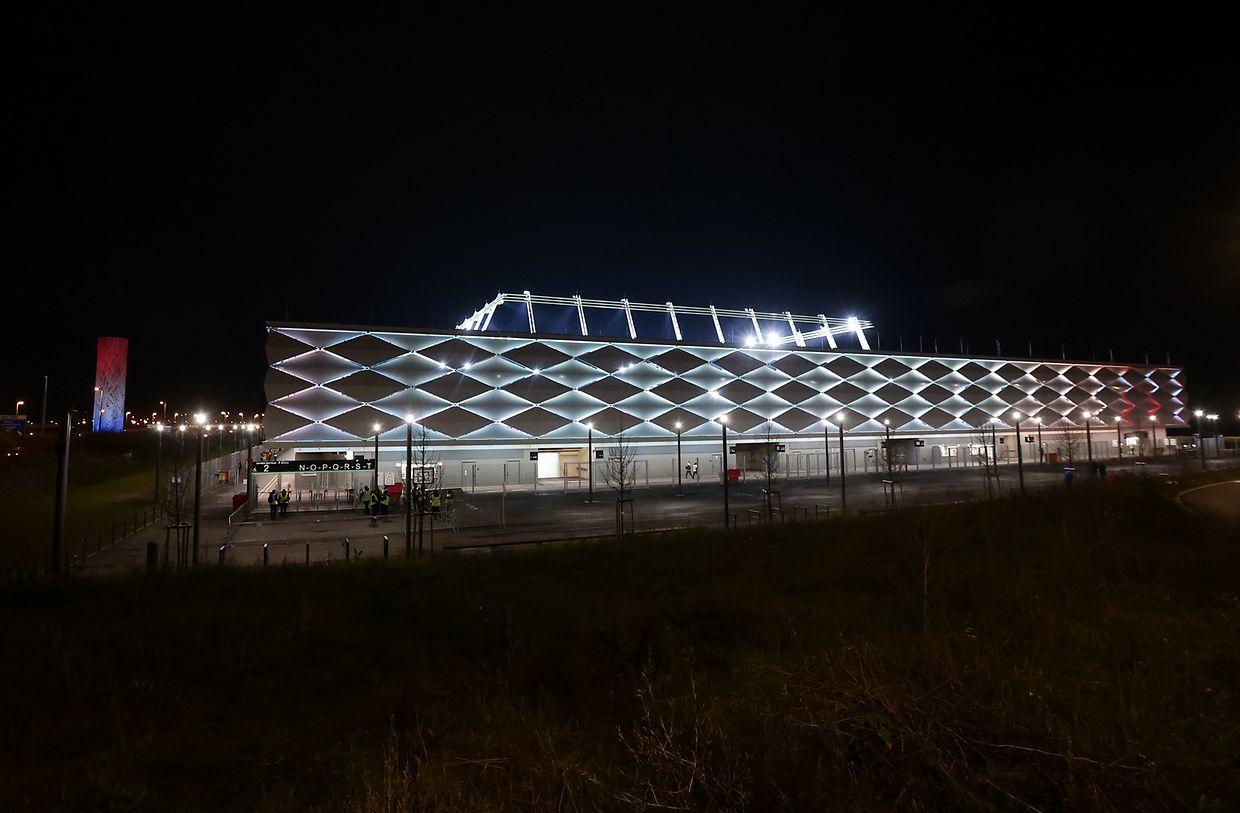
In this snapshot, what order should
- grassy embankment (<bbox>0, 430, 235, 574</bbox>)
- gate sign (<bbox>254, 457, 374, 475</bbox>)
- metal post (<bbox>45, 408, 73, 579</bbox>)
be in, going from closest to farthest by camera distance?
1. metal post (<bbox>45, 408, 73, 579</bbox>)
2. grassy embankment (<bbox>0, 430, 235, 574</bbox>)
3. gate sign (<bbox>254, 457, 374, 475</bbox>)

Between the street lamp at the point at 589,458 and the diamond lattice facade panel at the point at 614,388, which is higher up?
the diamond lattice facade panel at the point at 614,388

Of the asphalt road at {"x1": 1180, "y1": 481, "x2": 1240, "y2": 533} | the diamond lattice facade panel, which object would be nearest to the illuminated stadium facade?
the diamond lattice facade panel

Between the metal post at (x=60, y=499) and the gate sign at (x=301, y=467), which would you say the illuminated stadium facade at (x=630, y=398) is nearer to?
the gate sign at (x=301, y=467)

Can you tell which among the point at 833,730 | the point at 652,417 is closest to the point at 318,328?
the point at 652,417

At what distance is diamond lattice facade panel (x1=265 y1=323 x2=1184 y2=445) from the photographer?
135ft

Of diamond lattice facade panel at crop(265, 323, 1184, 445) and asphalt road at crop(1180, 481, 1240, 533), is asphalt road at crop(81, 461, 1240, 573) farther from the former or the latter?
diamond lattice facade panel at crop(265, 323, 1184, 445)

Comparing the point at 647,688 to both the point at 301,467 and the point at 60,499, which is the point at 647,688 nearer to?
the point at 60,499

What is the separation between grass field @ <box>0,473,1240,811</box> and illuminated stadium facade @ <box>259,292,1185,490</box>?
26.4 metres

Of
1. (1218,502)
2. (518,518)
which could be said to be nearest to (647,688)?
(518,518)

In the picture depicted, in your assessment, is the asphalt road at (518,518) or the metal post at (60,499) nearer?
the metal post at (60,499)

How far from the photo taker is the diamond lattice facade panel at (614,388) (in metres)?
41.2

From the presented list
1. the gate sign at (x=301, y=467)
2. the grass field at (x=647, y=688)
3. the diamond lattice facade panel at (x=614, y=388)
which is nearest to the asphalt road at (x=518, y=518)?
the gate sign at (x=301, y=467)

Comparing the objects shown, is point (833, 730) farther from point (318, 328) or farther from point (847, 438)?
point (847, 438)

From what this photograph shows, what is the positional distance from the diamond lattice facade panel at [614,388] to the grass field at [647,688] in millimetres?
32916
